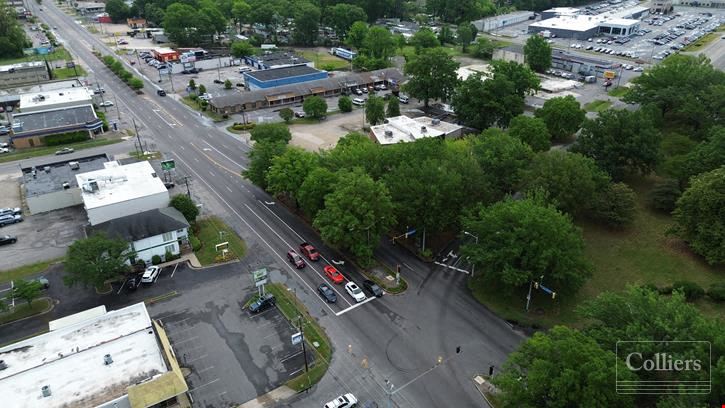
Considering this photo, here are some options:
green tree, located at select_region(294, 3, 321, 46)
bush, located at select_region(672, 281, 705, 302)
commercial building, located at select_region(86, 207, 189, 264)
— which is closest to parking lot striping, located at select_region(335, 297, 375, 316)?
commercial building, located at select_region(86, 207, 189, 264)

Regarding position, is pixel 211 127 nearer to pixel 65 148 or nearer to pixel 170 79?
pixel 65 148

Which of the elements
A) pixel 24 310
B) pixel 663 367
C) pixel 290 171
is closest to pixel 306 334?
pixel 290 171

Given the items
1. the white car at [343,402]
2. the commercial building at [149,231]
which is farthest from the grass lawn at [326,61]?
the white car at [343,402]

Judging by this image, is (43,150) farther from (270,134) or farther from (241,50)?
(241,50)

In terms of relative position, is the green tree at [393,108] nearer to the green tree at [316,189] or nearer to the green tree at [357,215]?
the green tree at [316,189]

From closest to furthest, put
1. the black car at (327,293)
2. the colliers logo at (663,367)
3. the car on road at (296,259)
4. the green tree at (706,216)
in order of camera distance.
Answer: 1. the colliers logo at (663,367)
2. the black car at (327,293)
3. the green tree at (706,216)
4. the car on road at (296,259)
